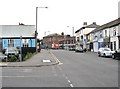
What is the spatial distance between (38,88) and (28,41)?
2272 inches

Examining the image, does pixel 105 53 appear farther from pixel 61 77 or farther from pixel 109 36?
pixel 61 77

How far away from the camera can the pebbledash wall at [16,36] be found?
6883 centimetres

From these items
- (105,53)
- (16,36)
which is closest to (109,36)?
(105,53)

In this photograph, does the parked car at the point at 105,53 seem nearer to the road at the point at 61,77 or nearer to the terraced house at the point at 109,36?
the terraced house at the point at 109,36

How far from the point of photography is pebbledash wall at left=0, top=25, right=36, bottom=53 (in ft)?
226

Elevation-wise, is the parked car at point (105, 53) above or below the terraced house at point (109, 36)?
below

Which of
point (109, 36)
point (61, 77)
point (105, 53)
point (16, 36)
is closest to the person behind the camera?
point (61, 77)

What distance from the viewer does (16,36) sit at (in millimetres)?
70688

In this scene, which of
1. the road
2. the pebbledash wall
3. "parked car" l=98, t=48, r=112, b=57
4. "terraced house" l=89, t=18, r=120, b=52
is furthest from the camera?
the pebbledash wall

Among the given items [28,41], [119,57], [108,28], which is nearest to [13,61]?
[119,57]

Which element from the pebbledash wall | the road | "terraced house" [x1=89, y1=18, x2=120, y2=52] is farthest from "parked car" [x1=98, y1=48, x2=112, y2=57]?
the pebbledash wall

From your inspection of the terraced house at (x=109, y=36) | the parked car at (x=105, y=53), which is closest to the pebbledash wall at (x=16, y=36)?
the terraced house at (x=109, y=36)

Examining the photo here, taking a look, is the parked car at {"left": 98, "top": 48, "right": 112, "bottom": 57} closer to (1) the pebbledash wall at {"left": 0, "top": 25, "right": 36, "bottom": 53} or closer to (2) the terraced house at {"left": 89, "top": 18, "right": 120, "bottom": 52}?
(2) the terraced house at {"left": 89, "top": 18, "right": 120, "bottom": 52}

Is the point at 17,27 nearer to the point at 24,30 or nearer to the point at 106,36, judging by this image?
the point at 24,30
